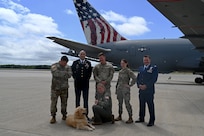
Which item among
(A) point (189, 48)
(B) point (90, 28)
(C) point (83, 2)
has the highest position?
(C) point (83, 2)

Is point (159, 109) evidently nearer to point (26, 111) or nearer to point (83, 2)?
point (26, 111)

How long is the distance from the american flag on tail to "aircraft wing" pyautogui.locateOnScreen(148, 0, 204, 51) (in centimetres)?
1304

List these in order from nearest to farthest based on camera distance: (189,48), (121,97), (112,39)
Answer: (121,97) < (189,48) < (112,39)

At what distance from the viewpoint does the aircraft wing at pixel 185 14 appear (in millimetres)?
8547

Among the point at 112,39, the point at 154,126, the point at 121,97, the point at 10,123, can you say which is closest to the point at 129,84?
the point at 121,97

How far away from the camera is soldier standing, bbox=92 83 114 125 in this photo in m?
5.96

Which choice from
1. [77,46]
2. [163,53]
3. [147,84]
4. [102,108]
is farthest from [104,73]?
[163,53]

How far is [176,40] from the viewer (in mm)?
21578

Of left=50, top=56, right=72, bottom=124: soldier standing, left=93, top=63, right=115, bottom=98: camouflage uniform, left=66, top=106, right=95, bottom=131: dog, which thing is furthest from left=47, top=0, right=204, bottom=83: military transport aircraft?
left=66, top=106, right=95, bottom=131: dog

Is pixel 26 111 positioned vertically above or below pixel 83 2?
below

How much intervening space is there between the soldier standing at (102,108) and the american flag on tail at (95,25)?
61.1 feet

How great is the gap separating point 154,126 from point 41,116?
9.49ft

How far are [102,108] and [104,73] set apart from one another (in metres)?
0.87

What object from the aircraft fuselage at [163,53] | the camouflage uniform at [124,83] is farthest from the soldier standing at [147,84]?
the aircraft fuselage at [163,53]
